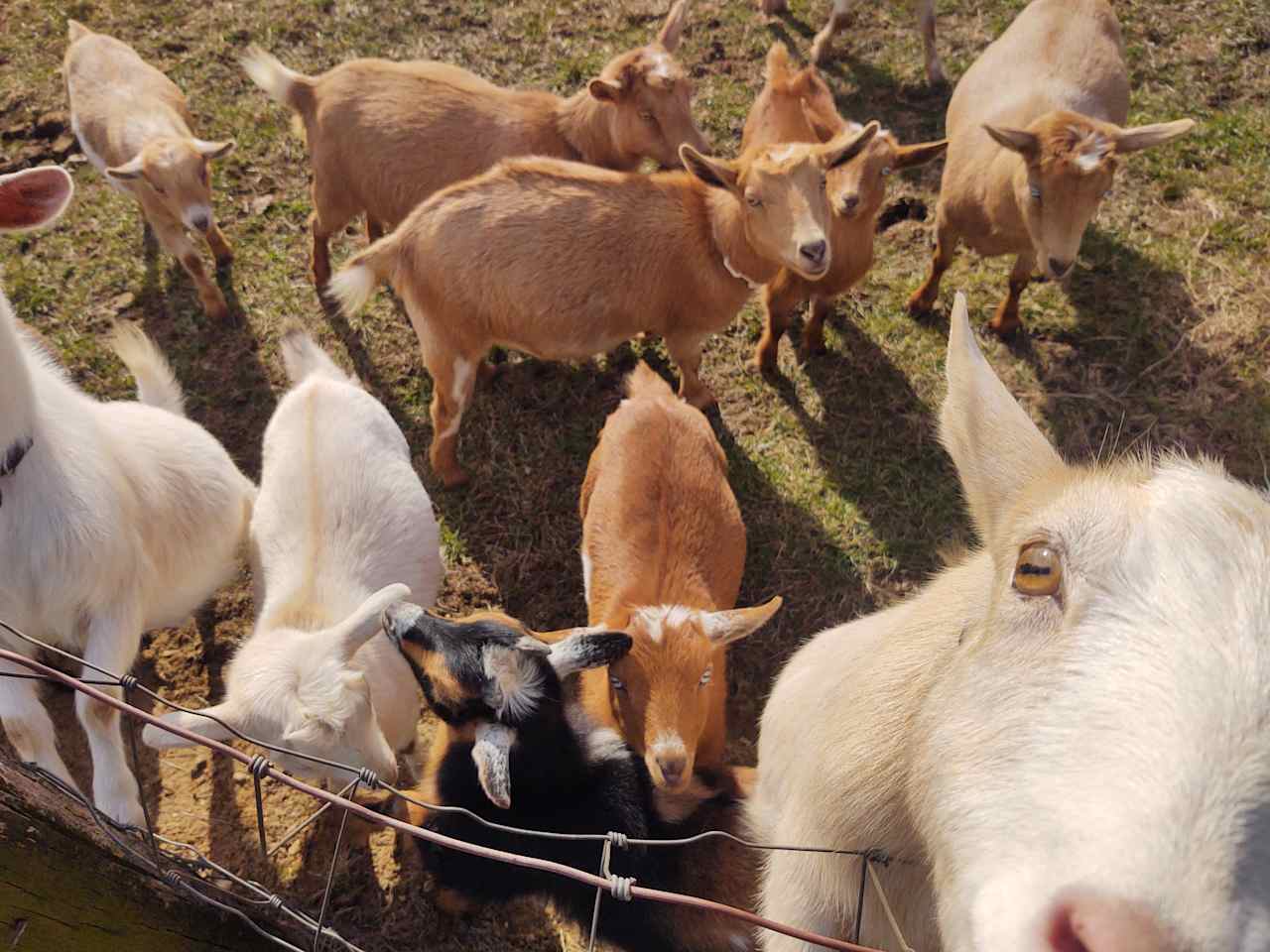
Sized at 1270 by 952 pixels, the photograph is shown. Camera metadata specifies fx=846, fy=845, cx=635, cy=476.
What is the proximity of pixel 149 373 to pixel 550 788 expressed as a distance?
110 inches

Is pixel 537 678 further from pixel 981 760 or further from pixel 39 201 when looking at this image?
pixel 39 201

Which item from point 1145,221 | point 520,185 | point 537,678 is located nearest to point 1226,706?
point 537,678

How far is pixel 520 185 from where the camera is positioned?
13.9ft

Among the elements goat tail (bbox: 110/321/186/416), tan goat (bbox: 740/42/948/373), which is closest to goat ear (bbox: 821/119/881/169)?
tan goat (bbox: 740/42/948/373)

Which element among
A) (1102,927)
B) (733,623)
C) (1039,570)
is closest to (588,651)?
(733,623)

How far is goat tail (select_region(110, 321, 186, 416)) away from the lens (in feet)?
13.0

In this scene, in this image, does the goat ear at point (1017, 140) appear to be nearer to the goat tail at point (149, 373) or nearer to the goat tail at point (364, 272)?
the goat tail at point (364, 272)

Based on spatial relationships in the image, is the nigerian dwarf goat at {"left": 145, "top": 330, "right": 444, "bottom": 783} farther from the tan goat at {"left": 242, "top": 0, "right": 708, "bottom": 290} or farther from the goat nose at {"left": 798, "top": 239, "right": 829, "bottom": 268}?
the goat nose at {"left": 798, "top": 239, "right": 829, "bottom": 268}

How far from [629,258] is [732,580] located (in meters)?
1.73

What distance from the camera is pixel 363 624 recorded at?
2725mm

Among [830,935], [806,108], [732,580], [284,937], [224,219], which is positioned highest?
[806,108]

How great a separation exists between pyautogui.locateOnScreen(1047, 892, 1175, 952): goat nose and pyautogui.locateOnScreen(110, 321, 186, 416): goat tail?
4126 mm

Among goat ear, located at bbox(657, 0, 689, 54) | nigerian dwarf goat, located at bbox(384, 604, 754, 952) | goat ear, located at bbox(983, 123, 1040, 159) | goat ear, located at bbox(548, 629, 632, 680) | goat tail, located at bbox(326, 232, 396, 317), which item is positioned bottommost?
nigerian dwarf goat, located at bbox(384, 604, 754, 952)

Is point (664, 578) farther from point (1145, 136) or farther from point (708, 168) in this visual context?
point (1145, 136)
